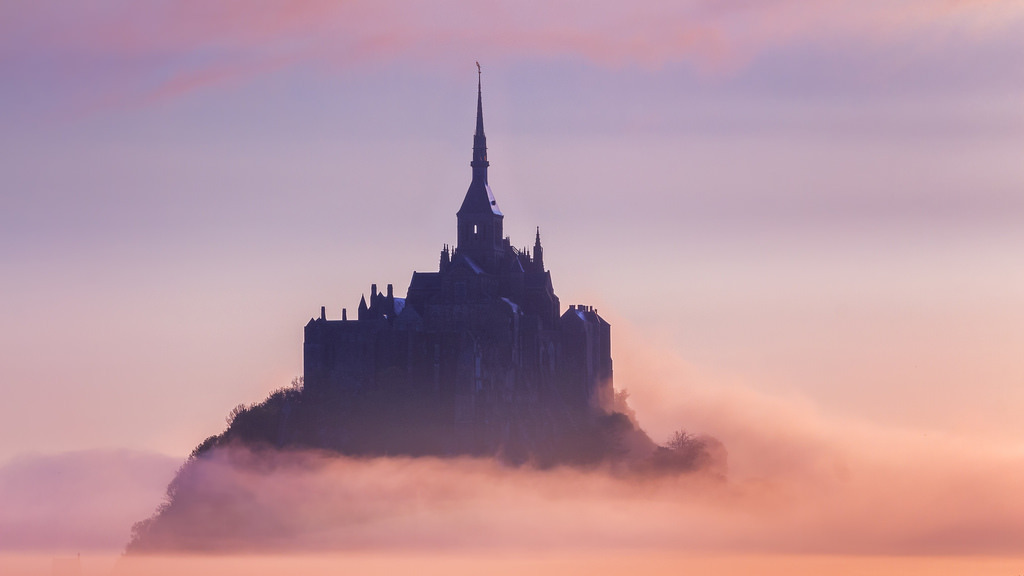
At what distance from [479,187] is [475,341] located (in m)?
18.1

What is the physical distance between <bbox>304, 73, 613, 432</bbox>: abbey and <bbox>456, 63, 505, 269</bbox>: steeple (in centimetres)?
8

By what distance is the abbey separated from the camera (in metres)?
128

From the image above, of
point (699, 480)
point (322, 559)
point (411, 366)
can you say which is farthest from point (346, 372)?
point (699, 480)

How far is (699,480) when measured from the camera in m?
148

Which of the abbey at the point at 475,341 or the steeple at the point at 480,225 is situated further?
the steeple at the point at 480,225

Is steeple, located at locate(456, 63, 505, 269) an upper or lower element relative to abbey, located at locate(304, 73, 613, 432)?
upper

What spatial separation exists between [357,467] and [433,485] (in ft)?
20.5

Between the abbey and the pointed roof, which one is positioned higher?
the pointed roof

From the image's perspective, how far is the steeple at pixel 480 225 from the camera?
139250 mm

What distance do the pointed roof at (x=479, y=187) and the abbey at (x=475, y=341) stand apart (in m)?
0.08

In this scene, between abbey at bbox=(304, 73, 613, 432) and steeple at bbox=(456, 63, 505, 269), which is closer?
abbey at bbox=(304, 73, 613, 432)

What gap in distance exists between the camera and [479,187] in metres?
141

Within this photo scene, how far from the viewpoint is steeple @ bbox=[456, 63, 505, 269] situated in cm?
13925

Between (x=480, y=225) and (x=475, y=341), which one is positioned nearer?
(x=475, y=341)
